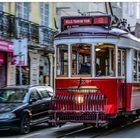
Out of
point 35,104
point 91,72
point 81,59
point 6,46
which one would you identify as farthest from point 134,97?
point 6,46

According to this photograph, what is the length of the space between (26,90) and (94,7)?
2253 cm

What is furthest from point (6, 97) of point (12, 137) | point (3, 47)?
point (3, 47)

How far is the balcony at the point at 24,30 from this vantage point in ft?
89.9

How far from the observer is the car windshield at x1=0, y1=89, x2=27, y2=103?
1741cm

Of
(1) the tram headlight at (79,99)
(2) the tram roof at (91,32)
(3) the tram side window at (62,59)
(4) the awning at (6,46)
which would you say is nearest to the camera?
(1) the tram headlight at (79,99)

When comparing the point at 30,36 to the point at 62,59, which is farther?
the point at 30,36

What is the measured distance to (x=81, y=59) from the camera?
1655 cm

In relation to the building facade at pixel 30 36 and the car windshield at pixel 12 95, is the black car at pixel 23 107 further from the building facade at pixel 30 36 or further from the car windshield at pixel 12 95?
the building facade at pixel 30 36

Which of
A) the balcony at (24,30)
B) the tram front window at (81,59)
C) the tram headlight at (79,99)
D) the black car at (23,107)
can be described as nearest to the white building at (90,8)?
the balcony at (24,30)

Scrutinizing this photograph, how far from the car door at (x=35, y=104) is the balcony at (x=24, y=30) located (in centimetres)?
914

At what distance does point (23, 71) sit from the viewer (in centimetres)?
3009

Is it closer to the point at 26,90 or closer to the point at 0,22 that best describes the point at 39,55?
the point at 0,22

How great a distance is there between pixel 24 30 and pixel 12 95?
1187 cm

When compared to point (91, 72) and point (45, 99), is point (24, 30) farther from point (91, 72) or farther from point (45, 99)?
point (91, 72)
